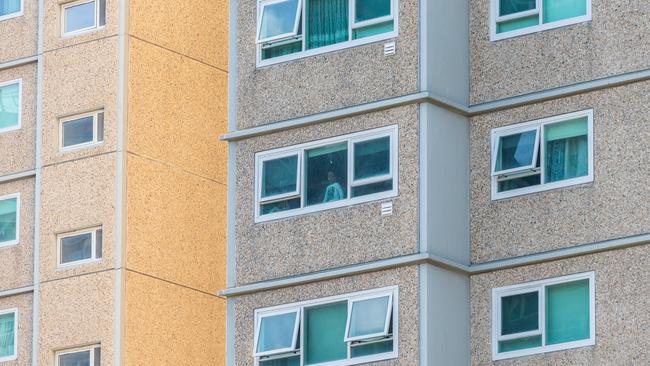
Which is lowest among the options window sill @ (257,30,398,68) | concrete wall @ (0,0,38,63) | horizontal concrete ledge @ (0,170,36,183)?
horizontal concrete ledge @ (0,170,36,183)

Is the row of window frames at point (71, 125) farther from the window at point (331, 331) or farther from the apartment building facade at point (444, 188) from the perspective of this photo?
the window at point (331, 331)

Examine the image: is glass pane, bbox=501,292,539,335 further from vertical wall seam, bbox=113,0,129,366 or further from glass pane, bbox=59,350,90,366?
glass pane, bbox=59,350,90,366

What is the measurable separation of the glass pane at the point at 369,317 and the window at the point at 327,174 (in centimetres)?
132

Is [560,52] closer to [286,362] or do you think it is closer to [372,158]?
[372,158]

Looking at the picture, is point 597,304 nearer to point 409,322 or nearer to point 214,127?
point 409,322

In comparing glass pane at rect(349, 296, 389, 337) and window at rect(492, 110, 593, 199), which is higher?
window at rect(492, 110, 593, 199)

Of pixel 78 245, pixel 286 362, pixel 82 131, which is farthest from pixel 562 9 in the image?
pixel 78 245

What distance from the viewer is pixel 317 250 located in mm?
31141

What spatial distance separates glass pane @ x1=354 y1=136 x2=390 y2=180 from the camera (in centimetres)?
3092

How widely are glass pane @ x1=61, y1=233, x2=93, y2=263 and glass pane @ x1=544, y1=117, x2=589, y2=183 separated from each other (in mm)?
7777

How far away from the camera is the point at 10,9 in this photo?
3766 centimetres

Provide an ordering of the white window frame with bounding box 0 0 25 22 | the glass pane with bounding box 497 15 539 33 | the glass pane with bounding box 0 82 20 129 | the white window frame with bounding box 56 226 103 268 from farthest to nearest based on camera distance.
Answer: the white window frame with bounding box 0 0 25 22, the glass pane with bounding box 0 82 20 129, the white window frame with bounding box 56 226 103 268, the glass pane with bounding box 497 15 539 33

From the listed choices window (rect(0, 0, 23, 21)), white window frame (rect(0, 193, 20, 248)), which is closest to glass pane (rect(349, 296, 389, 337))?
white window frame (rect(0, 193, 20, 248))

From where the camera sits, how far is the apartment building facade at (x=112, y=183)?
35094 millimetres
